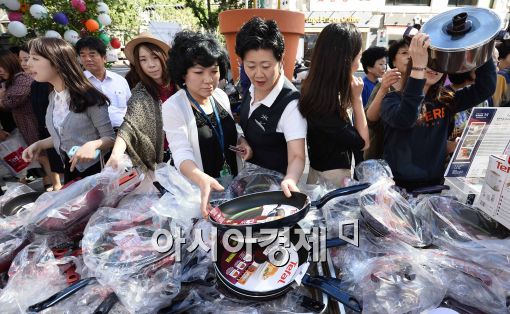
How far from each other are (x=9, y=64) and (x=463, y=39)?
410 cm

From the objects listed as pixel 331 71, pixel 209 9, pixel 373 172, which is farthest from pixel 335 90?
pixel 209 9

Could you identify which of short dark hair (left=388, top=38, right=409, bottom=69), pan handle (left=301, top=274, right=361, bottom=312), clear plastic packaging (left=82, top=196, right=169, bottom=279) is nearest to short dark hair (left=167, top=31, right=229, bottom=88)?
clear plastic packaging (left=82, top=196, right=169, bottom=279)

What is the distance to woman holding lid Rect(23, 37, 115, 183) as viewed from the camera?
161cm

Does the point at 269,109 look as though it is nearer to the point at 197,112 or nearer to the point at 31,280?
the point at 197,112

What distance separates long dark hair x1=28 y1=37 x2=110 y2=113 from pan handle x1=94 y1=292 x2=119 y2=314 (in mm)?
1231

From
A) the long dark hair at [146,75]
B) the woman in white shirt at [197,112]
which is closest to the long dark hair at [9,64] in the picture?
the long dark hair at [146,75]

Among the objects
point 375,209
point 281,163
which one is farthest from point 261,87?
point 375,209

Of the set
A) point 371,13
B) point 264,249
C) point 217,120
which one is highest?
point 371,13

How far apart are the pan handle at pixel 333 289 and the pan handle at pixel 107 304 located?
0.53 meters

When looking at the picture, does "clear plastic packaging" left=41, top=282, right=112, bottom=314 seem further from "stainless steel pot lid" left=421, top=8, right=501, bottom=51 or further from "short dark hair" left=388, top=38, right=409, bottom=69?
"short dark hair" left=388, top=38, right=409, bottom=69

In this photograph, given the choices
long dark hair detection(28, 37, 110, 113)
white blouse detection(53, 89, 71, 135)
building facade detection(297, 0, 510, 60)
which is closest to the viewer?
long dark hair detection(28, 37, 110, 113)

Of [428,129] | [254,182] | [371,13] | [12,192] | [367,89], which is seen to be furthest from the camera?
[371,13]

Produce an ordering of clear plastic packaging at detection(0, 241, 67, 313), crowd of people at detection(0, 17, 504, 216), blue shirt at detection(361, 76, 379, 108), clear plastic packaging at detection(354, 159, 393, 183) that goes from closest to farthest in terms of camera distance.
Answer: clear plastic packaging at detection(0, 241, 67, 313) < clear plastic packaging at detection(354, 159, 393, 183) < crowd of people at detection(0, 17, 504, 216) < blue shirt at detection(361, 76, 379, 108)

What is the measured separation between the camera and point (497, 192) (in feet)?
3.34
